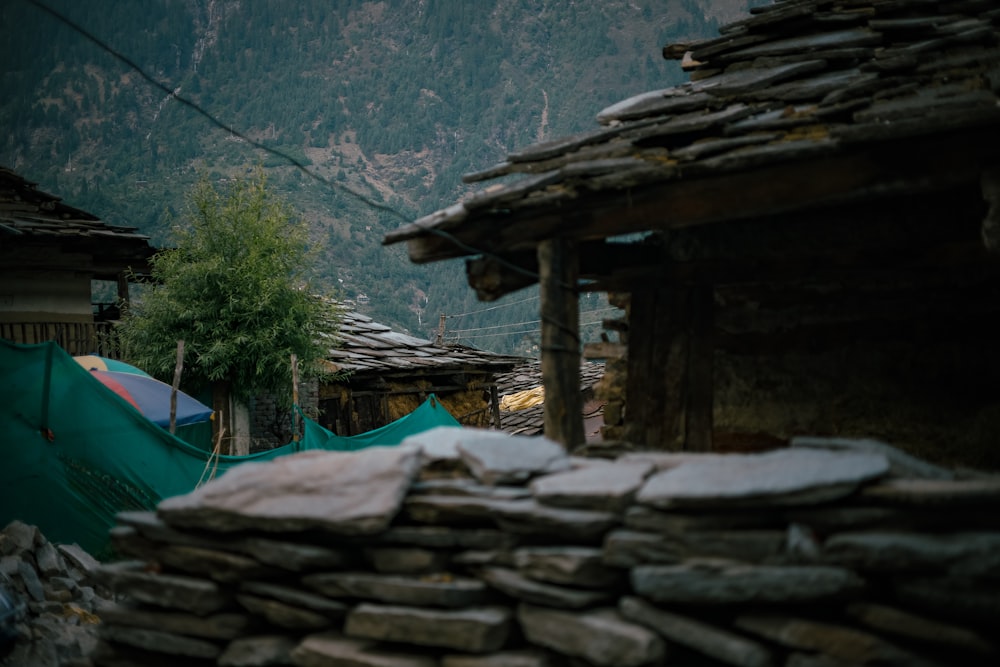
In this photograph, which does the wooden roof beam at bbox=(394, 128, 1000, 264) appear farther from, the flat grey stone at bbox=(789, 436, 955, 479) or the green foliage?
the green foliage

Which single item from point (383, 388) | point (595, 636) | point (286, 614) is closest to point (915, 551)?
point (595, 636)

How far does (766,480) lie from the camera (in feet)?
10.7

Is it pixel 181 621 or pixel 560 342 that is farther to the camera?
pixel 560 342

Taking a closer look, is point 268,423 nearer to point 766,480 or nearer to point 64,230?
point 64,230

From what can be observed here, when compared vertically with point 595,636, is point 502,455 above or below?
above

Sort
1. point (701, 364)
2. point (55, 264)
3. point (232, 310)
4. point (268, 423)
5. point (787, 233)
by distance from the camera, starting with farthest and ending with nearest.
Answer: point (268, 423) → point (55, 264) → point (232, 310) → point (701, 364) → point (787, 233)

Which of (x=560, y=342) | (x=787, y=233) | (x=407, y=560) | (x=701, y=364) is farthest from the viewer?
(x=701, y=364)

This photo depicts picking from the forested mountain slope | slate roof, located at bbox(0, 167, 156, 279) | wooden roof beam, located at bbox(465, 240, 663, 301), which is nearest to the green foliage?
slate roof, located at bbox(0, 167, 156, 279)

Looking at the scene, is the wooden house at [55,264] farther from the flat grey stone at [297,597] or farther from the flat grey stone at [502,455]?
the flat grey stone at [502,455]

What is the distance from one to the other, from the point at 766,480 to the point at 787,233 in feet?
9.53

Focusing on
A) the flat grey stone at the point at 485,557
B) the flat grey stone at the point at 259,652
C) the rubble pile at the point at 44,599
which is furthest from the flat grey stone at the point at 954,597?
the rubble pile at the point at 44,599

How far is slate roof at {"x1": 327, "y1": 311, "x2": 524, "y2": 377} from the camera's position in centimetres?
1769

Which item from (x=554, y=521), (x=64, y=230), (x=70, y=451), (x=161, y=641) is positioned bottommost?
(x=161, y=641)

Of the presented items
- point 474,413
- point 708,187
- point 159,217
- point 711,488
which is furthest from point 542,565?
point 159,217
